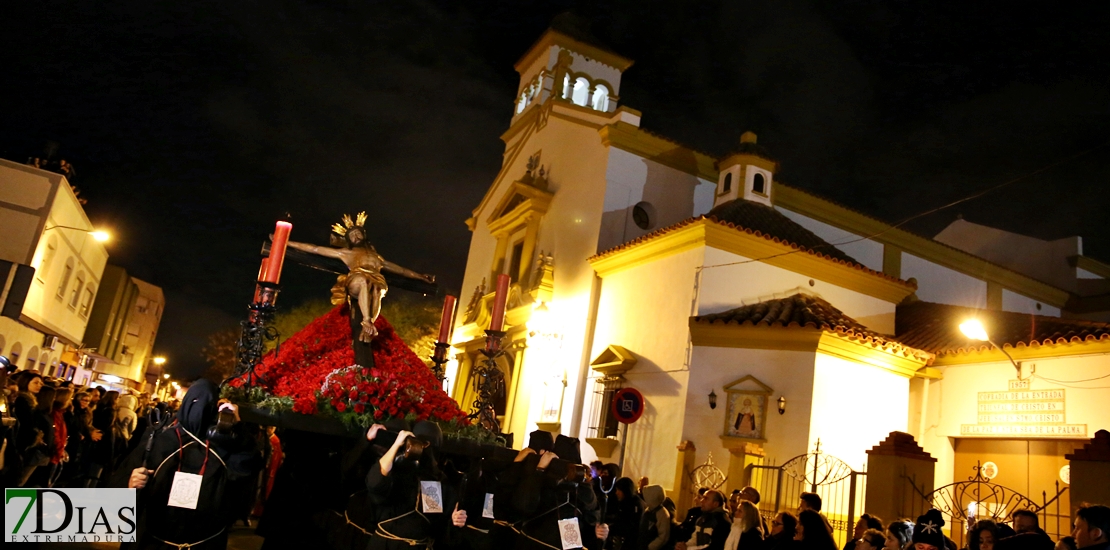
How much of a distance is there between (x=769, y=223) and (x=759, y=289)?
290 cm

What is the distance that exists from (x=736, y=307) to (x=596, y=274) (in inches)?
165

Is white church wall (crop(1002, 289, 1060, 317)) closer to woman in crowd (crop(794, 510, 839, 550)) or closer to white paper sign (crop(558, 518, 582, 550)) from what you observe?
woman in crowd (crop(794, 510, 839, 550))

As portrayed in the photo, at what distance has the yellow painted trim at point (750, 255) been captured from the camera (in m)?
15.5

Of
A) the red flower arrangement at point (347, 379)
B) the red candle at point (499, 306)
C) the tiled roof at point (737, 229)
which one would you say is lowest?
the red flower arrangement at point (347, 379)

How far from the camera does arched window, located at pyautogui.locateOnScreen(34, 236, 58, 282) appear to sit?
23.6 m

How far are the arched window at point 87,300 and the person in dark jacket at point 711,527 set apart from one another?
31.4 meters

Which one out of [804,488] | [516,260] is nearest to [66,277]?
[516,260]

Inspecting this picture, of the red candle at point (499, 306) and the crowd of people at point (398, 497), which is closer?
the crowd of people at point (398, 497)

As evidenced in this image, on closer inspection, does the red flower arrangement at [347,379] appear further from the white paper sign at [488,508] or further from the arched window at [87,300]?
the arched window at [87,300]

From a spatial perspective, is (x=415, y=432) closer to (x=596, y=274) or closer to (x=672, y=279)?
(x=672, y=279)

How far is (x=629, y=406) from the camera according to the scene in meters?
13.0

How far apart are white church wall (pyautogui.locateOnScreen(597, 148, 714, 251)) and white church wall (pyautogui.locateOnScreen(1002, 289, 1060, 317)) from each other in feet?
35.2
